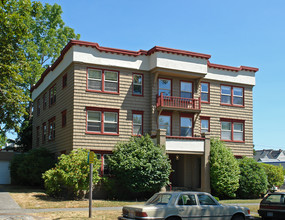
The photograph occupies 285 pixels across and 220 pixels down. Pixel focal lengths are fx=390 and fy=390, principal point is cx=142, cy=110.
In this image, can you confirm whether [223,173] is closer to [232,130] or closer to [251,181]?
[251,181]

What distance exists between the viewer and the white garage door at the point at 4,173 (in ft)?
117

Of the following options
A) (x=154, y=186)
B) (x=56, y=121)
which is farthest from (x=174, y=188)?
(x=56, y=121)

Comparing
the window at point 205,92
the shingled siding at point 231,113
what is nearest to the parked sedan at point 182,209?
the shingled siding at point 231,113

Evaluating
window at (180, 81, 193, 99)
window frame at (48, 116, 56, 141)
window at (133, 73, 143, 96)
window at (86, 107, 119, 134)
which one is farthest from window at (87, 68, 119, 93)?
window frame at (48, 116, 56, 141)

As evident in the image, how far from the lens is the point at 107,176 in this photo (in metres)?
26.5

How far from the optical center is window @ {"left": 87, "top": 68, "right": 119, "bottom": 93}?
2717 cm

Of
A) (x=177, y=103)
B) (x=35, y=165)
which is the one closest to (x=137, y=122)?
(x=177, y=103)

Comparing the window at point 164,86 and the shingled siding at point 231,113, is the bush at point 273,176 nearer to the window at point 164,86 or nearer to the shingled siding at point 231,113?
the shingled siding at point 231,113

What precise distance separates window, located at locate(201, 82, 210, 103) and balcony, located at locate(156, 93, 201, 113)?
1.40 m

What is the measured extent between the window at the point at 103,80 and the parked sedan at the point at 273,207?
13918 mm

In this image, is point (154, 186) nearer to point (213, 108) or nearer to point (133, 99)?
point (133, 99)

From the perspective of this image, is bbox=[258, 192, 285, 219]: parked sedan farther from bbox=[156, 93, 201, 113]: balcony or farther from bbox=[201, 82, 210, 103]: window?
bbox=[201, 82, 210, 103]: window

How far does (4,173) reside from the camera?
1417 inches

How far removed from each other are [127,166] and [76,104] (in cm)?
563
